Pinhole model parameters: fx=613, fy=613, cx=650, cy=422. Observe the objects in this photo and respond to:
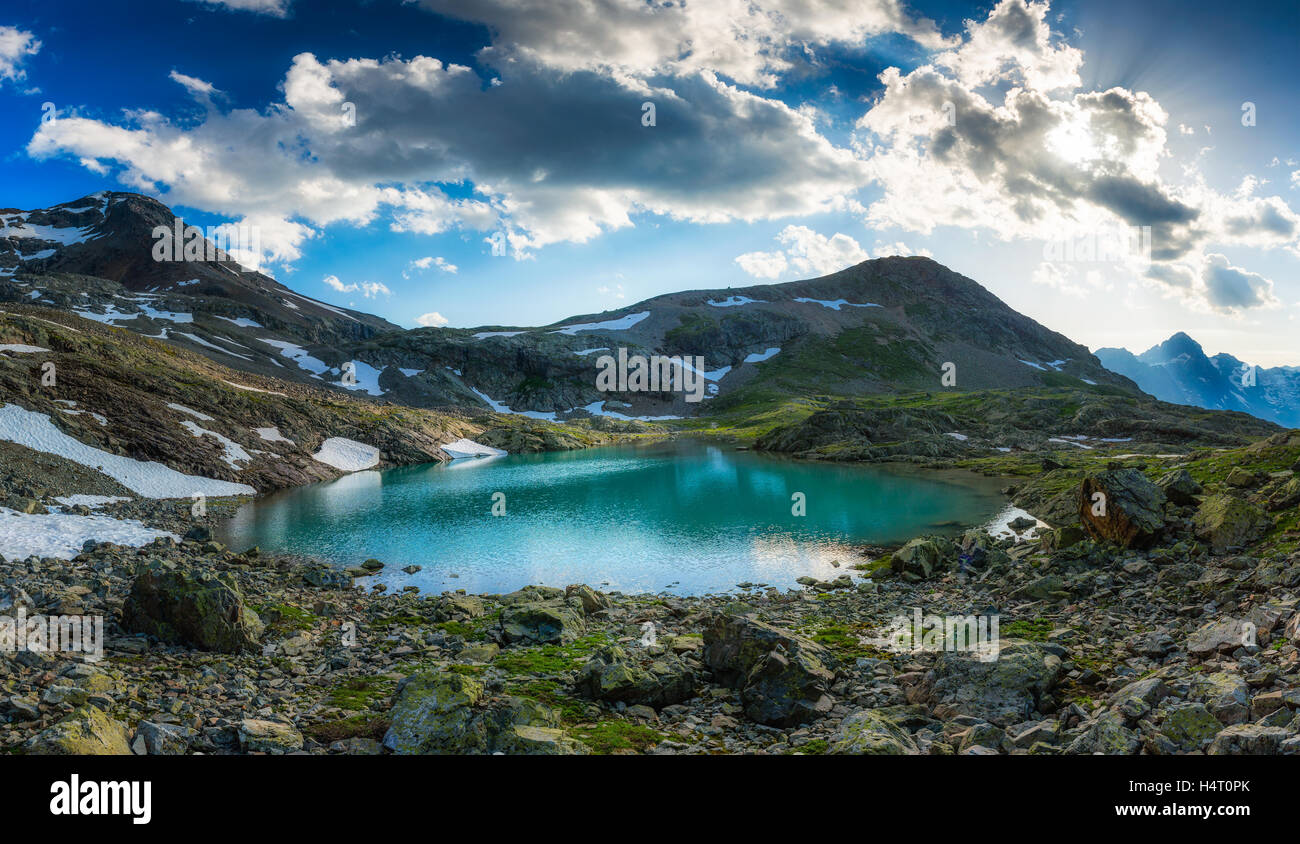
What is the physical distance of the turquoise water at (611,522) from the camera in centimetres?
3934

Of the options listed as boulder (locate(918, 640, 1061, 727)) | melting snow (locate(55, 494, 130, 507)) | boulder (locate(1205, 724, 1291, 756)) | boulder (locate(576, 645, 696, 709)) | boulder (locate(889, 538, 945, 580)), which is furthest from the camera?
melting snow (locate(55, 494, 130, 507))

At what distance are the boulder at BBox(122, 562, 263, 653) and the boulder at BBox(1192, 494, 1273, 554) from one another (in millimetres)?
41019

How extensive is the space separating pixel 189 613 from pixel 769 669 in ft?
63.2

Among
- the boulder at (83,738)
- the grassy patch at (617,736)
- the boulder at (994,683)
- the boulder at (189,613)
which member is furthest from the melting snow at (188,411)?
the boulder at (994,683)

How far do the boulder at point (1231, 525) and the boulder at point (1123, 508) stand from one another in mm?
2097

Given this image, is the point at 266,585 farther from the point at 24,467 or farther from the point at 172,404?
the point at 172,404

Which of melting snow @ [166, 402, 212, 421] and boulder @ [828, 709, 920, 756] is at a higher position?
melting snow @ [166, 402, 212, 421]

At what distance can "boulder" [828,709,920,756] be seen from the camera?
12.4 metres

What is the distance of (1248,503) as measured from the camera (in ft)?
96.6

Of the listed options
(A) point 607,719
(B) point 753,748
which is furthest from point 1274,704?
(A) point 607,719

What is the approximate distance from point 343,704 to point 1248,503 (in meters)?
39.5

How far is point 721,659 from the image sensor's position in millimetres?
19875
